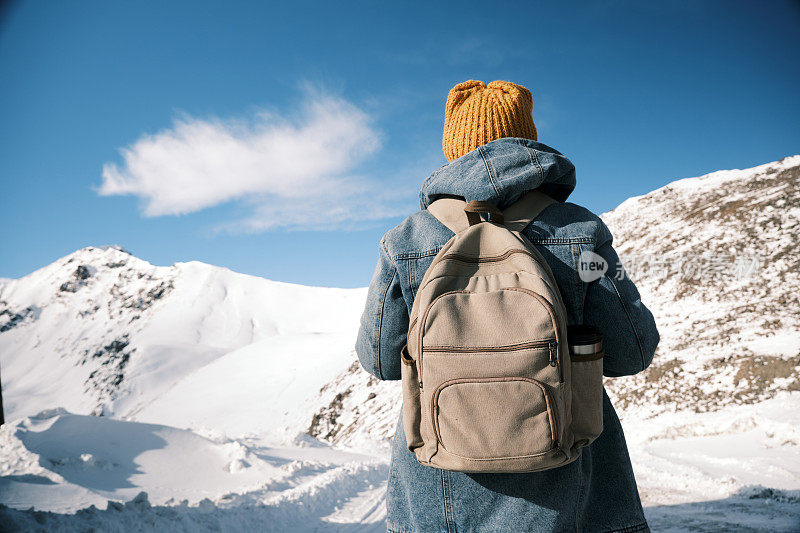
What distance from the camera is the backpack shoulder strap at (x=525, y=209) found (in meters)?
1.61

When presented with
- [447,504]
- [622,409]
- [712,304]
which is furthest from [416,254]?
[712,304]

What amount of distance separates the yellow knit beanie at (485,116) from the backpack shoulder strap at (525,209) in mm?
351

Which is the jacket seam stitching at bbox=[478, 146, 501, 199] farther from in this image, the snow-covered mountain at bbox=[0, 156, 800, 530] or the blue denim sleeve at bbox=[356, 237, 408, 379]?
the snow-covered mountain at bbox=[0, 156, 800, 530]

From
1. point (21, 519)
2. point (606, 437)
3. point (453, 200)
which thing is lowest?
point (21, 519)

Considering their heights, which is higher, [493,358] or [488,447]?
[493,358]

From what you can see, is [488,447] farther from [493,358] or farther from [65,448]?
[65,448]

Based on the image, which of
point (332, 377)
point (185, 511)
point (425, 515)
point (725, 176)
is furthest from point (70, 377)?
point (725, 176)

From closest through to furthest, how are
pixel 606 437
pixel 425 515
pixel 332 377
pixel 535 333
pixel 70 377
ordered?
pixel 535 333, pixel 425 515, pixel 606 437, pixel 332 377, pixel 70 377

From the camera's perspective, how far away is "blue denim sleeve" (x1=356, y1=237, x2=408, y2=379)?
1.69 meters

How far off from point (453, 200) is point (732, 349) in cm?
1384

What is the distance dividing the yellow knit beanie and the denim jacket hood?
0.60ft

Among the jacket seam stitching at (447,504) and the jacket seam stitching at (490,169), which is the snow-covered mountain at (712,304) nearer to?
the jacket seam stitching at (447,504)

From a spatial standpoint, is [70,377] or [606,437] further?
[70,377]

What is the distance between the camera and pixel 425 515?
62.6 inches
